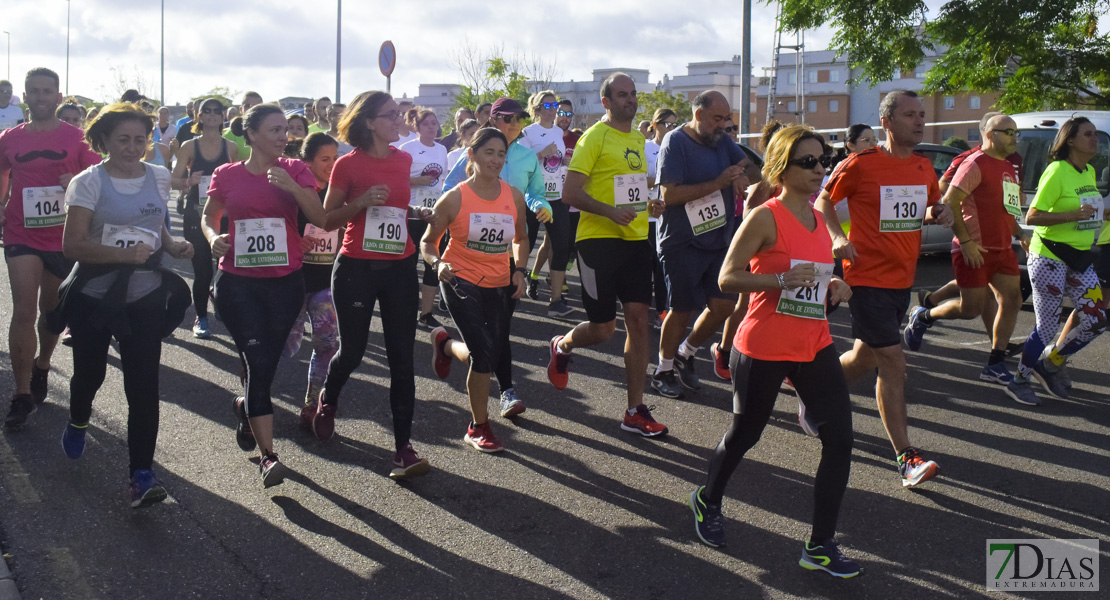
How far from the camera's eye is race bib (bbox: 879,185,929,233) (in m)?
5.47

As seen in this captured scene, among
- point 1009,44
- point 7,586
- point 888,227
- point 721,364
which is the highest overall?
point 1009,44

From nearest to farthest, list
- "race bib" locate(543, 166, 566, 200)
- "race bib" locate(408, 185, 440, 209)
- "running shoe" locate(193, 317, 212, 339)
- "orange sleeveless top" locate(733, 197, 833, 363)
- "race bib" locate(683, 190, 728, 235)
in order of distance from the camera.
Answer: "orange sleeveless top" locate(733, 197, 833, 363) < "race bib" locate(683, 190, 728, 235) < "running shoe" locate(193, 317, 212, 339) < "race bib" locate(408, 185, 440, 209) < "race bib" locate(543, 166, 566, 200)

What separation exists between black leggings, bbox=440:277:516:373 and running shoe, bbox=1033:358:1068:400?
388cm

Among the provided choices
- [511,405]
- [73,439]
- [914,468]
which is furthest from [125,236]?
[914,468]

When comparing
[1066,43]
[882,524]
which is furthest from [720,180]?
[1066,43]

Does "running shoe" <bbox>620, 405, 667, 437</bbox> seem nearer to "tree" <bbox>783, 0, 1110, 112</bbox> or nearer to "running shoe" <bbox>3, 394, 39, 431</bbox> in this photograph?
"running shoe" <bbox>3, 394, 39, 431</bbox>

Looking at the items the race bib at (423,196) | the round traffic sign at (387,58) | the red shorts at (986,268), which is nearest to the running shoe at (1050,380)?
the red shorts at (986,268)

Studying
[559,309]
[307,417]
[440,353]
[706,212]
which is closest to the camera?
[307,417]

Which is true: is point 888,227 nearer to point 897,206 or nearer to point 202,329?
point 897,206

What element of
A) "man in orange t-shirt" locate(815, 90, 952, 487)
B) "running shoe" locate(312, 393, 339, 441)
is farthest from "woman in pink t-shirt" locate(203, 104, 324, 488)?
"man in orange t-shirt" locate(815, 90, 952, 487)

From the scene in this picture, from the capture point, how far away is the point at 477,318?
5.64 metres

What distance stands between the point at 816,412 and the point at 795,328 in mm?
343

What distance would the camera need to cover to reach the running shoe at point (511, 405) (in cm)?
648

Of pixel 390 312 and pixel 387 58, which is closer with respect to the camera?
pixel 390 312
